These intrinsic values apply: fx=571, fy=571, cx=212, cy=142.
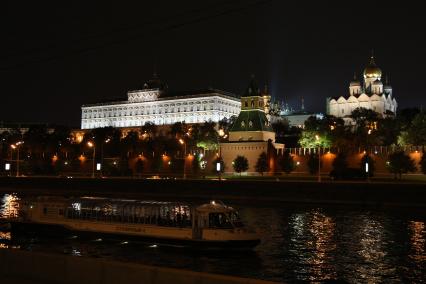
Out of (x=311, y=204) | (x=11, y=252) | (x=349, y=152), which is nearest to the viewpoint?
(x=11, y=252)

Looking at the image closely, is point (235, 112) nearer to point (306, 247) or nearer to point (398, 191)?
point (398, 191)

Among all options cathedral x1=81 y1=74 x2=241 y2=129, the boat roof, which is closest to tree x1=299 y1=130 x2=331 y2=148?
cathedral x1=81 y1=74 x2=241 y2=129

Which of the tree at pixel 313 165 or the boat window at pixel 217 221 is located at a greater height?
the tree at pixel 313 165

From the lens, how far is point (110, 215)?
31719mm

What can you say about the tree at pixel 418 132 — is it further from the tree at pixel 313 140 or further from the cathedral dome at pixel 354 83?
the cathedral dome at pixel 354 83

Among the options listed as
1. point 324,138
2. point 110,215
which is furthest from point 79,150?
point 110,215

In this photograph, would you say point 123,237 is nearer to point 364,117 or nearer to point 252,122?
point 252,122

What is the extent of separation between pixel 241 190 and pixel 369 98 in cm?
9639

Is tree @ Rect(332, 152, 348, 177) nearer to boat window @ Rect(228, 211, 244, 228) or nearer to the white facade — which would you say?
boat window @ Rect(228, 211, 244, 228)

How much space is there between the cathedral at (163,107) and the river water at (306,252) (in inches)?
5235

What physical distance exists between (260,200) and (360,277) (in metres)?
38.7

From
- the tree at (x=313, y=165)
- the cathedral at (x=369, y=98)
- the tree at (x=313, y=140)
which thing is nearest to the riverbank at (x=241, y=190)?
the tree at (x=313, y=165)

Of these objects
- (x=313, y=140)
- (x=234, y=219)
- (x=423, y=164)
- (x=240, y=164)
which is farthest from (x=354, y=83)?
(x=234, y=219)

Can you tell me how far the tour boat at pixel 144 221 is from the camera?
2781 centimetres
